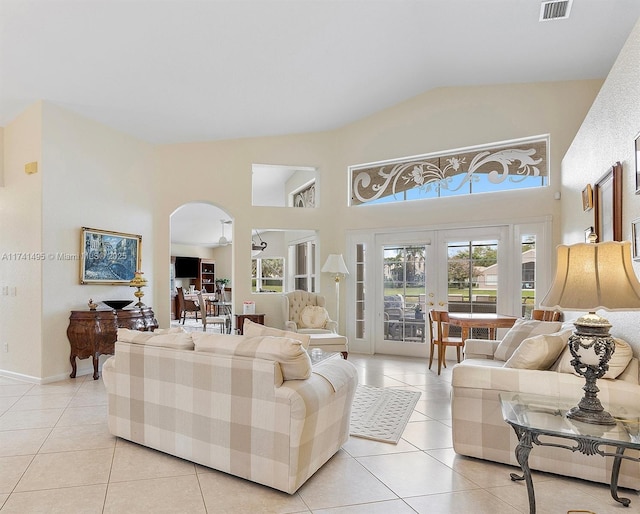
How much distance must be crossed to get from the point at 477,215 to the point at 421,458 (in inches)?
150

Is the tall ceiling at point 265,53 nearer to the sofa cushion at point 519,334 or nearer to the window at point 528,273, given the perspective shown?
the window at point 528,273

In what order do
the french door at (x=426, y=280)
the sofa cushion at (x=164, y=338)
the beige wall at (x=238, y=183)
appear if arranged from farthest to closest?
the french door at (x=426, y=280), the beige wall at (x=238, y=183), the sofa cushion at (x=164, y=338)

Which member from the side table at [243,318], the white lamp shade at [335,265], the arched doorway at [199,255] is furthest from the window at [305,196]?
the side table at [243,318]

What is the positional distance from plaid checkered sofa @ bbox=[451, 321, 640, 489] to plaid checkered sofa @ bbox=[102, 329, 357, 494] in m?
0.77

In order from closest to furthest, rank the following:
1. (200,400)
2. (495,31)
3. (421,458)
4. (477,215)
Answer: (200,400), (421,458), (495,31), (477,215)

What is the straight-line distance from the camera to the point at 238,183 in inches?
255

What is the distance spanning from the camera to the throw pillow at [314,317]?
6.07 meters

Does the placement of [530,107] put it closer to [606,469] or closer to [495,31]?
[495,31]

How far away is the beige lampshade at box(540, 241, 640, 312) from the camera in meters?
1.85

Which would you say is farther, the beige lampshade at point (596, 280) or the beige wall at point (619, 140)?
the beige wall at point (619, 140)

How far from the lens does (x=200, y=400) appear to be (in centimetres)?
258

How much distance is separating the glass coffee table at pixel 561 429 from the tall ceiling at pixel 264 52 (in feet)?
11.8

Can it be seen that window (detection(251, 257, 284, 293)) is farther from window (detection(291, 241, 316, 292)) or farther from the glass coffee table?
the glass coffee table

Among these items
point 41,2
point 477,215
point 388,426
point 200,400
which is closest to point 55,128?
point 41,2
